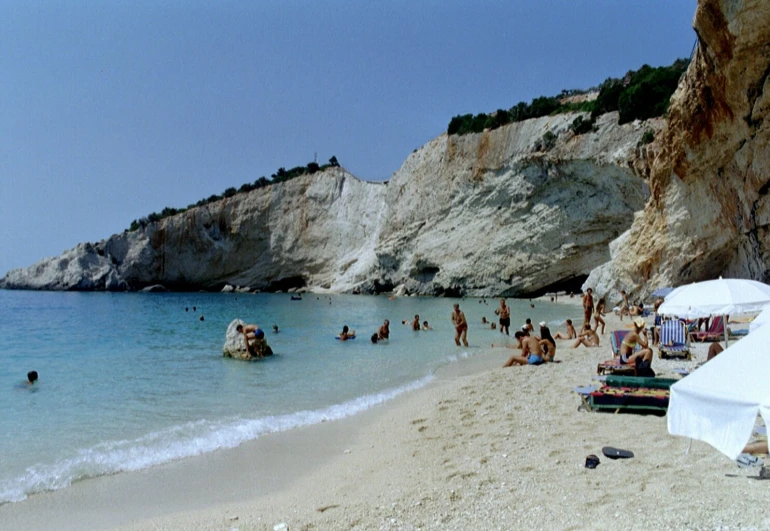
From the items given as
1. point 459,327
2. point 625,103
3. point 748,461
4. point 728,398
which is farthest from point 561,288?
point 728,398

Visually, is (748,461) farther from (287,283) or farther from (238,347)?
(287,283)

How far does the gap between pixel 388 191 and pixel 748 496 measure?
4677 centimetres

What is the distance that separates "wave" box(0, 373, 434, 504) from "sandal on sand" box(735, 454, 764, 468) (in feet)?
14.6

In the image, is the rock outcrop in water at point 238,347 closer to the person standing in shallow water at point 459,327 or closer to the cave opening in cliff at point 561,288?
the person standing in shallow water at point 459,327

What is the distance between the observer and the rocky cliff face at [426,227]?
113 ft

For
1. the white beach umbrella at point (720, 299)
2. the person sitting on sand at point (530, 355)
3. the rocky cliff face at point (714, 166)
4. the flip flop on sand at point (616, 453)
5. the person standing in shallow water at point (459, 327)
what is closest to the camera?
the flip flop on sand at point (616, 453)

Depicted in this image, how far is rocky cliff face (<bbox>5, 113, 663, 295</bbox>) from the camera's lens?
3447cm

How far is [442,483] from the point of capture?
13.6 ft

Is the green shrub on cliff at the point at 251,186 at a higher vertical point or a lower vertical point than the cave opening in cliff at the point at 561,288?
higher

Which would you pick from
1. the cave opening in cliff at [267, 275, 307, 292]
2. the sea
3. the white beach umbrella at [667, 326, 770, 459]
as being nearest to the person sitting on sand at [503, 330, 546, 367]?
the sea

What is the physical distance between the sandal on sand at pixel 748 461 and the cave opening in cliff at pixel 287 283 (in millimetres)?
52481

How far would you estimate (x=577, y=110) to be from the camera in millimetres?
36844

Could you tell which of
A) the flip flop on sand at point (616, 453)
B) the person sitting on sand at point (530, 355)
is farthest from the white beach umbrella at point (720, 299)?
the flip flop on sand at point (616, 453)

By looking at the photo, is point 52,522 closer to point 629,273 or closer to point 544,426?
point 544,426
